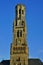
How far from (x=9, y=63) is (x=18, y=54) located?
4.44 metres

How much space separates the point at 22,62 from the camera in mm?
110000

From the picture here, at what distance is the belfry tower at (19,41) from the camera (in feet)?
362

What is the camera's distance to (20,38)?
114 metres

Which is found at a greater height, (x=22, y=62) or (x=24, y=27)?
(x=24, y=27)

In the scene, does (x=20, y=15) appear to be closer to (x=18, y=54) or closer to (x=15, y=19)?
(x=15, y=19)

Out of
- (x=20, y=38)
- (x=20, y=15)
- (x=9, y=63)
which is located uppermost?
(x=20, y=15)

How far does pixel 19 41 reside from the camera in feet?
373

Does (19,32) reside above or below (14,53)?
above

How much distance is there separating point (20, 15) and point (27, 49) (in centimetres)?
1233

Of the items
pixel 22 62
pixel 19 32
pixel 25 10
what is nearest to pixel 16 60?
pixel 22 62

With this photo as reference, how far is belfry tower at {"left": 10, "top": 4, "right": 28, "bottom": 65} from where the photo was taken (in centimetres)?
11031

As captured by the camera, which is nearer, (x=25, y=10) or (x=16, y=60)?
(x=16, y=60)

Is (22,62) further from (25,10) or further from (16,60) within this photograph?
(25,10)

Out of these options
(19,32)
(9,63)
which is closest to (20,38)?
(19,32)
